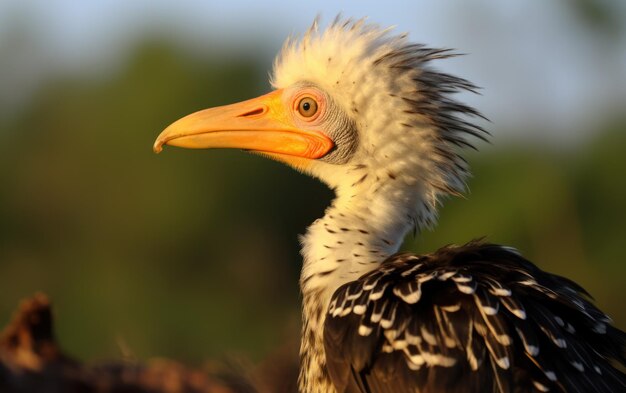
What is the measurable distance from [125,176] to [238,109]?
37.9 metres

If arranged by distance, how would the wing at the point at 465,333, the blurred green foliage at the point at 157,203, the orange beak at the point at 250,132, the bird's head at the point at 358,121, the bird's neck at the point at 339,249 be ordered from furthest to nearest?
1. the blurred green foliage at the point at 157,203
2. the orange beak at the point at 250,132
3. the bird's head at the point at 358,121
4. the bird's neck at the point at 339,249
5. the wing at the point at 465,333

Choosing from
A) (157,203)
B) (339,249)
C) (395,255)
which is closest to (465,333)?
(395,255)

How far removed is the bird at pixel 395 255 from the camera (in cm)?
544

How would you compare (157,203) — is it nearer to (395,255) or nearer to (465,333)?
(395,255)

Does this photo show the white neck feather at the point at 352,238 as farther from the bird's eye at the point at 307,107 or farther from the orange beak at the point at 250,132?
the bird's eye at the point at 307,107

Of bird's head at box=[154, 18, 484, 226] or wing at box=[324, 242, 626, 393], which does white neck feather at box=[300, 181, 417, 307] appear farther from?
wing at box=[324, 242, 626, 393]

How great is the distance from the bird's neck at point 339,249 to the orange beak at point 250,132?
0.55m

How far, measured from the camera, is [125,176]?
44.5 metres

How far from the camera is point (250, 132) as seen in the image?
7.07 m

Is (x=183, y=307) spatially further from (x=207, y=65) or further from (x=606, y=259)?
(x=606, y=259)

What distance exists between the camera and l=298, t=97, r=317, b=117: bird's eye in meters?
7.07

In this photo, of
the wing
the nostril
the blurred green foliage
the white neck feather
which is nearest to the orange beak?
the nostril

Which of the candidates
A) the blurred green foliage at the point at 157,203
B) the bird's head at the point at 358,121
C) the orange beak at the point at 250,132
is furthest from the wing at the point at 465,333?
the blurred green foliage at the point at 157,203

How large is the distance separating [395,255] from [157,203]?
3801cm
